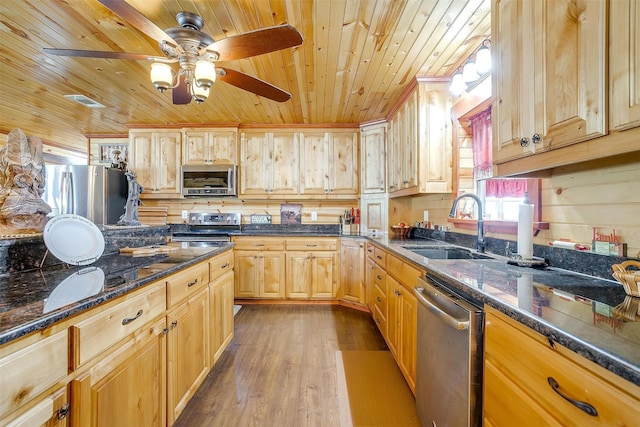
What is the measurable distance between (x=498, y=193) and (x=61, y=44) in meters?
3.41

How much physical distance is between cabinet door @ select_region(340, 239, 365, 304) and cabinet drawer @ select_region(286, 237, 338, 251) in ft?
0.45

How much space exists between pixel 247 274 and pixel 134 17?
2.79 meters

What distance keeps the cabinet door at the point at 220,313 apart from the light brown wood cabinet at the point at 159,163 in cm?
223

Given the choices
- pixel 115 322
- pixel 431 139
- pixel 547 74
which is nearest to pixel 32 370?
pixel 115 322

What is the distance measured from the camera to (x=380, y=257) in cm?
267

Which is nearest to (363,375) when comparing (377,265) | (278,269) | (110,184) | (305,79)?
(377,265)

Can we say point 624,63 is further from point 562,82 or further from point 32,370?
point 32,370

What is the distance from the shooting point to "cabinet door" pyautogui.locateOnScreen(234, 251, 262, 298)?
11.7ft

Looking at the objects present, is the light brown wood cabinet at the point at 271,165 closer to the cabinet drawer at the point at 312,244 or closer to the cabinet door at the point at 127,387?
the cabinet drawer at the point at 312,244

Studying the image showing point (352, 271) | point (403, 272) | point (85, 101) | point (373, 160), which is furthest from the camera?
point (373, 160)

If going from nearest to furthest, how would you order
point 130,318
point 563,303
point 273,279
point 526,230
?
point 563,303, point 130,318, point 526,230, point 273,279

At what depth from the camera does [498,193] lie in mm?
2035

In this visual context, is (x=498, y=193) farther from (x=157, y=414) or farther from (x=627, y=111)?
(x=157, y=414)

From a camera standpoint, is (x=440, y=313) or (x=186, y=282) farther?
(x=186, y=282)
